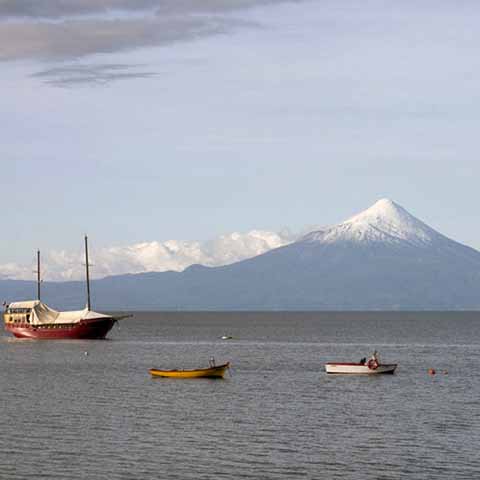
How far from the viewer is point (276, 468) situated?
3253 inches

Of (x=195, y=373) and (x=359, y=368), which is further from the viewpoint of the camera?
(x=359, y=368)

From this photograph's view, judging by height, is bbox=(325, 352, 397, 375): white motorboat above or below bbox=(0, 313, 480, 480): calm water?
above

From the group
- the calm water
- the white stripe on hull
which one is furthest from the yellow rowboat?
the white stripe on hull

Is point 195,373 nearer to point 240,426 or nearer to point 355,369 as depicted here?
point 355,369

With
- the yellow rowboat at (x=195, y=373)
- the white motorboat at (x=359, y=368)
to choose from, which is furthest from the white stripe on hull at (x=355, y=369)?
the yellow rowboat at (x=195, y=373)

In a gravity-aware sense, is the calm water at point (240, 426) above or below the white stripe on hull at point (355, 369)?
below

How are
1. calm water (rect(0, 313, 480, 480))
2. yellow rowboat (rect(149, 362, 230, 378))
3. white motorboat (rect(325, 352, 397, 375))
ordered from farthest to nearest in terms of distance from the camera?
white motorboat (rect(325, 352, 397, 375)), yellow rowboat (rect(149, 362, 230, 378)), calm water (rect(0, 313, 480, 480))

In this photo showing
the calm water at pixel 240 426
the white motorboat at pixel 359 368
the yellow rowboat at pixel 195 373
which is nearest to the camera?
the calm water at pixel 240 426

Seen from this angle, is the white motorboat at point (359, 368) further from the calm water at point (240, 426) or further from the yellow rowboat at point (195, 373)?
the yellow rowboat at point (195, 373)

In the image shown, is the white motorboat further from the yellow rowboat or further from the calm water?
the yellow rowboat

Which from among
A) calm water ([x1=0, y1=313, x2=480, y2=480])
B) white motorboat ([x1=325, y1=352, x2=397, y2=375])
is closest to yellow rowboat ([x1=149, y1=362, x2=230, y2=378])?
Answer: calm water ([x1=0, y1=313, x2=480, y2=480])

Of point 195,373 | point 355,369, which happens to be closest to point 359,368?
point 355,369

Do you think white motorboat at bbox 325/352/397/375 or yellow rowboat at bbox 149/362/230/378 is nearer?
yellow rowboat at bbox 149/362/230/378

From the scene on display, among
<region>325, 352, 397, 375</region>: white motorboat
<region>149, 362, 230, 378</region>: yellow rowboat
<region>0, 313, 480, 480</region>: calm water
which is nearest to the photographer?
<region>0, 313, 480, 480</region>: calm water
